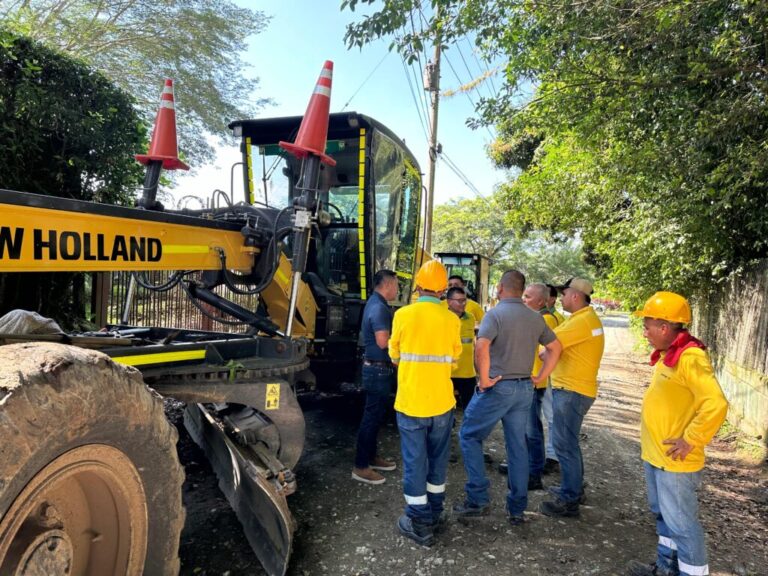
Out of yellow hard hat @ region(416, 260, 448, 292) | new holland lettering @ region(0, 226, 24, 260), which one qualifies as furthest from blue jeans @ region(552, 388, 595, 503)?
new holland lettering @ region(0, 226, 24, 260)

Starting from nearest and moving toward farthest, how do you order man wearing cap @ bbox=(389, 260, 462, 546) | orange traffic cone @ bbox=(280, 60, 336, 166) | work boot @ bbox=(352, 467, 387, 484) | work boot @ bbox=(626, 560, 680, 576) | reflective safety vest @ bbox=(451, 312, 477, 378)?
work boot @ bbox=(626, 560, 680, 576) < man wearing cap @ bbox=(389, 260, 462, 546) < orange traffic cone @ bbox=(280, 60, 336, 166) < work boot @ bbox=(352, 467, 387, 484) < reflective safety vest @ bbox=(451, 312, 477, 378)

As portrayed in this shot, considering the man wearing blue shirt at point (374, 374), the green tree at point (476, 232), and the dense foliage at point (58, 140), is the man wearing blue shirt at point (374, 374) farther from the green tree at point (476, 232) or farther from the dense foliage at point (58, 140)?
the green tree at point (476, 232)

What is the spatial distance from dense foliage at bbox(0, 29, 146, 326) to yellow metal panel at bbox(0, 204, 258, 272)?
337 centimetres

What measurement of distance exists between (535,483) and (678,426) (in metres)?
1.73

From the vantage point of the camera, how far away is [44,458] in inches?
61.9

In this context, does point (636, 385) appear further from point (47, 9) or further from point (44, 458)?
point (47, 9)

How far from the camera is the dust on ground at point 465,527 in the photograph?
3.03 metres

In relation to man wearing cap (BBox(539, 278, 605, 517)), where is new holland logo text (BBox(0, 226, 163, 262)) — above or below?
above

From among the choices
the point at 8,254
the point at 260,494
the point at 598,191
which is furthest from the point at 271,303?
the point at 598,191

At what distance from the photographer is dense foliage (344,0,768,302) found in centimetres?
453

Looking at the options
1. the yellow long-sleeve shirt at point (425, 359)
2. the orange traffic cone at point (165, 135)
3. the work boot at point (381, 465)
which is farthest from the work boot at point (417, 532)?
the orange traffic cone at point (165, 135)

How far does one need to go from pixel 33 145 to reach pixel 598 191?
789 centimetres

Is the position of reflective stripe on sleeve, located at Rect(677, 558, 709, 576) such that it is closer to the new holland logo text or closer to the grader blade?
the grader blade

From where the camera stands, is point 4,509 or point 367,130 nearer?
point 4,509
